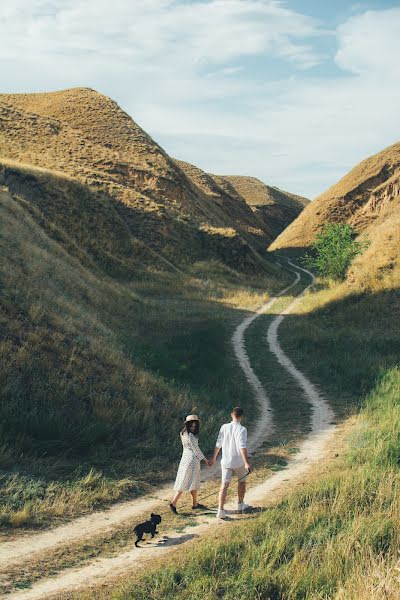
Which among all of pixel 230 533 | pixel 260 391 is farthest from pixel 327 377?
pixel 230 533

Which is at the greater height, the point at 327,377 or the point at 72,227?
the point at 72,227

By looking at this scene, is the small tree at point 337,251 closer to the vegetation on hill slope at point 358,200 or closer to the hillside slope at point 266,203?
the vegetation on hill slope at point 358,200

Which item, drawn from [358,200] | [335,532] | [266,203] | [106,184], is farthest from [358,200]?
[335,532]

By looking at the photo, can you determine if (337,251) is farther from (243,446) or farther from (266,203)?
(266,203)

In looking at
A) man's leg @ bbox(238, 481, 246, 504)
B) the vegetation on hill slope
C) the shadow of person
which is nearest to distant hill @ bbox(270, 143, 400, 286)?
the vegetation on hill slope

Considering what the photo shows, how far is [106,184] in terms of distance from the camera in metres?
55.9

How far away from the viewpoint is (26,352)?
40.9 ft

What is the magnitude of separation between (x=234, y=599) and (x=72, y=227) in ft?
138

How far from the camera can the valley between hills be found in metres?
6.11

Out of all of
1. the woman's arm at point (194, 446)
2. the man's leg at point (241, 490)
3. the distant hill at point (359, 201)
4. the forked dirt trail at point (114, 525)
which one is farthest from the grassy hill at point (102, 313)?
the distant hill at point (359, 201)

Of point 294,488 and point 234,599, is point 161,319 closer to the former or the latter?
point 294,488

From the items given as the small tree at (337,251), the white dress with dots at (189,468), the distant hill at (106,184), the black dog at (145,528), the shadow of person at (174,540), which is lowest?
the shadow of person at (174,540)

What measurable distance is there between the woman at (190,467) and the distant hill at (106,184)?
106 ft

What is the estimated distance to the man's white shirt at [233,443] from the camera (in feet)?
27.0
